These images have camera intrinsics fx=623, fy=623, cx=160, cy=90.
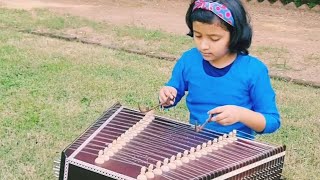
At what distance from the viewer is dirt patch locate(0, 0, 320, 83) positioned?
662 cm

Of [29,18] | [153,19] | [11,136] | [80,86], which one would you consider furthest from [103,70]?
[153,19]

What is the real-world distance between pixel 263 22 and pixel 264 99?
672 centimetres

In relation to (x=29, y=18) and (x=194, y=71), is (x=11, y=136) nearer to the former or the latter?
(x=194, y=71)

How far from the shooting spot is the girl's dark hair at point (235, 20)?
2504 mm

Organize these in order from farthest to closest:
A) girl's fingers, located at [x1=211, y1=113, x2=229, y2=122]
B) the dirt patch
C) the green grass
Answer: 1. the dirt patch
2. the green grass
3. girl's fingers, located at [x1=211, y1=113, x2=229, y2=122]

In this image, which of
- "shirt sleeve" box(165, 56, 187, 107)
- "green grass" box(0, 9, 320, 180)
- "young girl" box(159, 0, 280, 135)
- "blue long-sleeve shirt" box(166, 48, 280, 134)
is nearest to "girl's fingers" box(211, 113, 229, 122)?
"young girl" box(159, 0, 280, 135)

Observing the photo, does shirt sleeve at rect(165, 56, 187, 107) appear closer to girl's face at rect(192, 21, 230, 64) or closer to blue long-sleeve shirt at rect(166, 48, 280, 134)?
blue long-sleeve shirt at rect(166, 48, 280, 134)

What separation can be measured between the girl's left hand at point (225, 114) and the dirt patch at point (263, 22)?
371 cm

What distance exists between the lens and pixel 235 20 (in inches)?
100

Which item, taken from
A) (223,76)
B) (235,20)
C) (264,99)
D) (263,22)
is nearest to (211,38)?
(235,20)

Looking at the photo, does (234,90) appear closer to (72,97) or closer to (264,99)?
(264,99)

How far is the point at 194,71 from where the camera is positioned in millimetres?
2791

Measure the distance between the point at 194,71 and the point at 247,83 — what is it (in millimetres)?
248

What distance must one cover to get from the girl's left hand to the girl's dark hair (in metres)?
0.33
